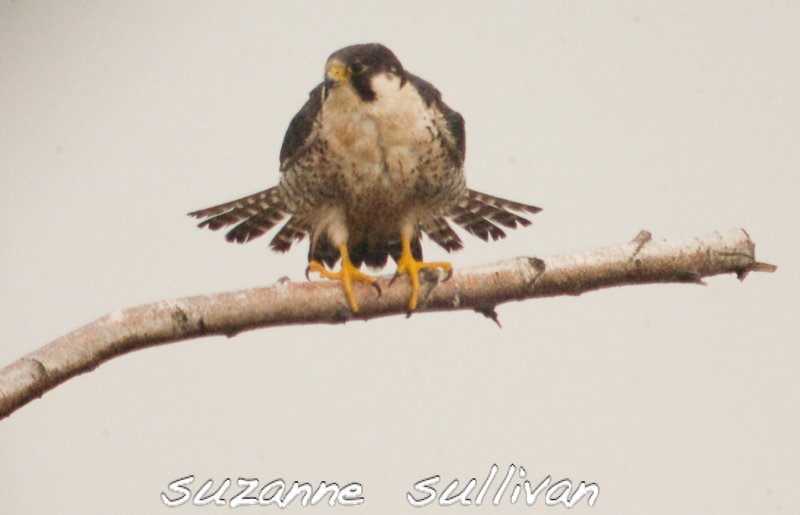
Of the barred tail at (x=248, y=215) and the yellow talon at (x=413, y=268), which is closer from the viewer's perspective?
the yellow talon at (x=413, y=268)

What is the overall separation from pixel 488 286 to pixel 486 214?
4.57 feet

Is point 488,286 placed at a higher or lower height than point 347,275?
lower

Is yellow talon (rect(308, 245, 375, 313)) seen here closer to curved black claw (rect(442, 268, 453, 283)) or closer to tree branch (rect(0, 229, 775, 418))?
tree branch (rect(0, 229, 775, 418))

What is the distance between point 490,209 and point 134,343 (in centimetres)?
218

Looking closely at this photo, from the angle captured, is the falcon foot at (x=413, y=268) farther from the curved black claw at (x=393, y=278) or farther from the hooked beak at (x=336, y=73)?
the hooked beak at (x=336, y=73)

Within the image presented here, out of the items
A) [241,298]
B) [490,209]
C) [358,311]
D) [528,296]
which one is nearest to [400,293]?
[358,311]

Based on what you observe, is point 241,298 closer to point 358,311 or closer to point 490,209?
point 358,311

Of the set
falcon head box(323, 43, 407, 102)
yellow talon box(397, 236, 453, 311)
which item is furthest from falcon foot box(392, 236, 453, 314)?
falcon head box(323, 43, 407, 102)

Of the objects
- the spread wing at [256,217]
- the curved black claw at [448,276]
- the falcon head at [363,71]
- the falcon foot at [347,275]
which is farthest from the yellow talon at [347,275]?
the falcon head at [363,71]

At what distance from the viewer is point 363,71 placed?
371 cm

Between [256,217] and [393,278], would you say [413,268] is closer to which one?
[393,278]

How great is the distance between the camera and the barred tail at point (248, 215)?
4.38m

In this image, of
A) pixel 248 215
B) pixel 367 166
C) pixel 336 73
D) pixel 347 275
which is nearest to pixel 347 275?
pixel 347 275

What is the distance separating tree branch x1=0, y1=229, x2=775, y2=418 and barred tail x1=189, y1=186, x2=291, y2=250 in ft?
3.91
